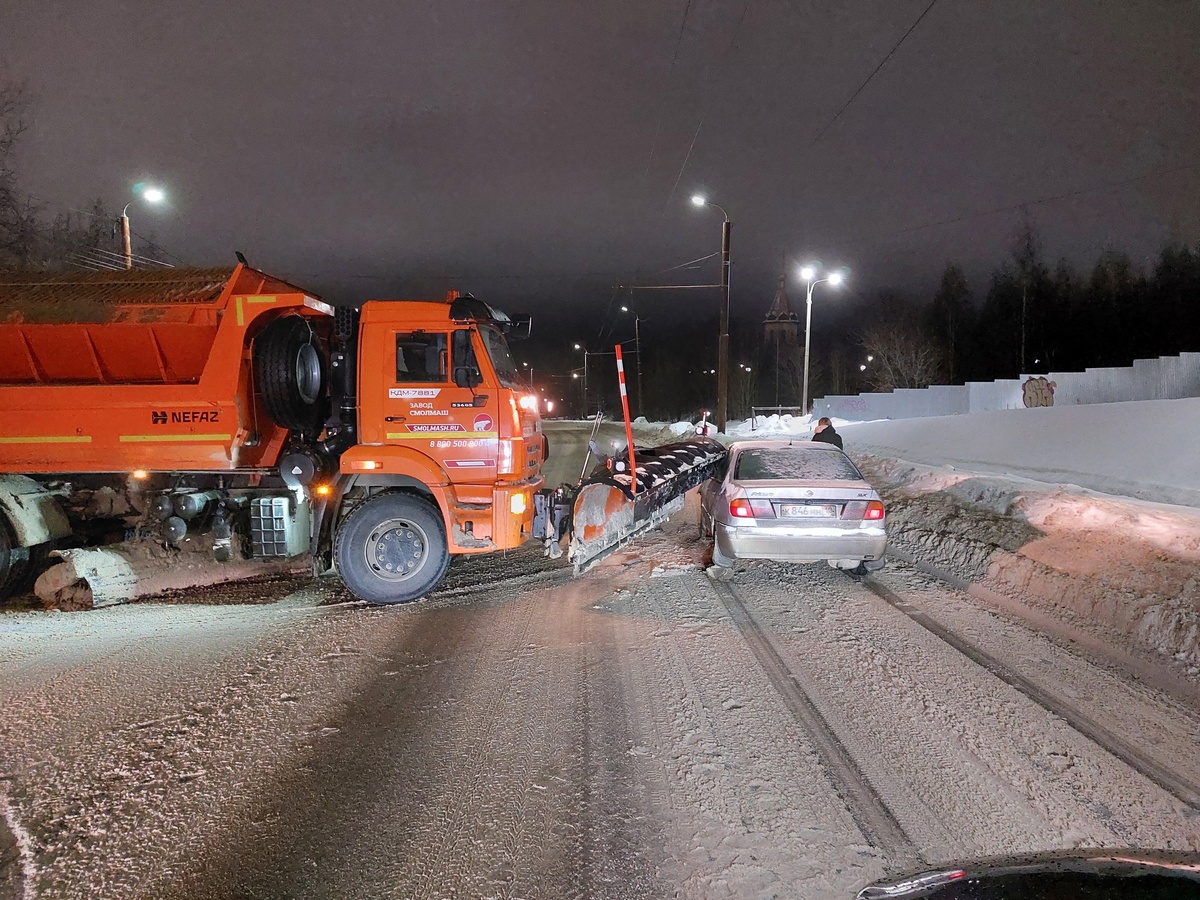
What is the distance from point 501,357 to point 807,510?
3738 millimetres

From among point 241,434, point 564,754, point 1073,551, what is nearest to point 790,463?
point 1073,551

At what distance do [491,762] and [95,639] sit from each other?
15.2 ft

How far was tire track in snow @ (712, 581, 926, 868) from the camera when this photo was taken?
3283 mm

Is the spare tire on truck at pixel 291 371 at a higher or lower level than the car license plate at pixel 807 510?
higher

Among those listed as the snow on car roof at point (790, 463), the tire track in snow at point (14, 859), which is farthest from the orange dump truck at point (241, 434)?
the tire track in snow at point (14, 859)

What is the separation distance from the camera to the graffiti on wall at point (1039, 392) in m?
26.9

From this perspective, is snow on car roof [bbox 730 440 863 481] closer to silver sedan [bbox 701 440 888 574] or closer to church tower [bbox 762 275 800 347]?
silver sedan [bbox 701 440 888 574]

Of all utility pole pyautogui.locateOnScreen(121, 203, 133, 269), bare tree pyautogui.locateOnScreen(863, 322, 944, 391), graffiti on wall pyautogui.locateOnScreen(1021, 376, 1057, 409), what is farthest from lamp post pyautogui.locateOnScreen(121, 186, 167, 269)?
bare tree pyautogui.locateOnScreen(863, 322, 944, 391)

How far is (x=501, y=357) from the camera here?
8.00 meters

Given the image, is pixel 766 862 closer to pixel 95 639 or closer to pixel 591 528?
pixel 591 528

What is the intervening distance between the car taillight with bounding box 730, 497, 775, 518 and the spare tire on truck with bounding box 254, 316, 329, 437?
4.71 metres

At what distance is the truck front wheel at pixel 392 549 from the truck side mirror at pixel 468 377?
132 cm

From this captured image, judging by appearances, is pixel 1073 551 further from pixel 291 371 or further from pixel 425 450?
pixel 291 371

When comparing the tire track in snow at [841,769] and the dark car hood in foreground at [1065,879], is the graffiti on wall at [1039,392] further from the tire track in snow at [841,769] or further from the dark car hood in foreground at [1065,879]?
the dark car hood in foreground at [1065,879]
